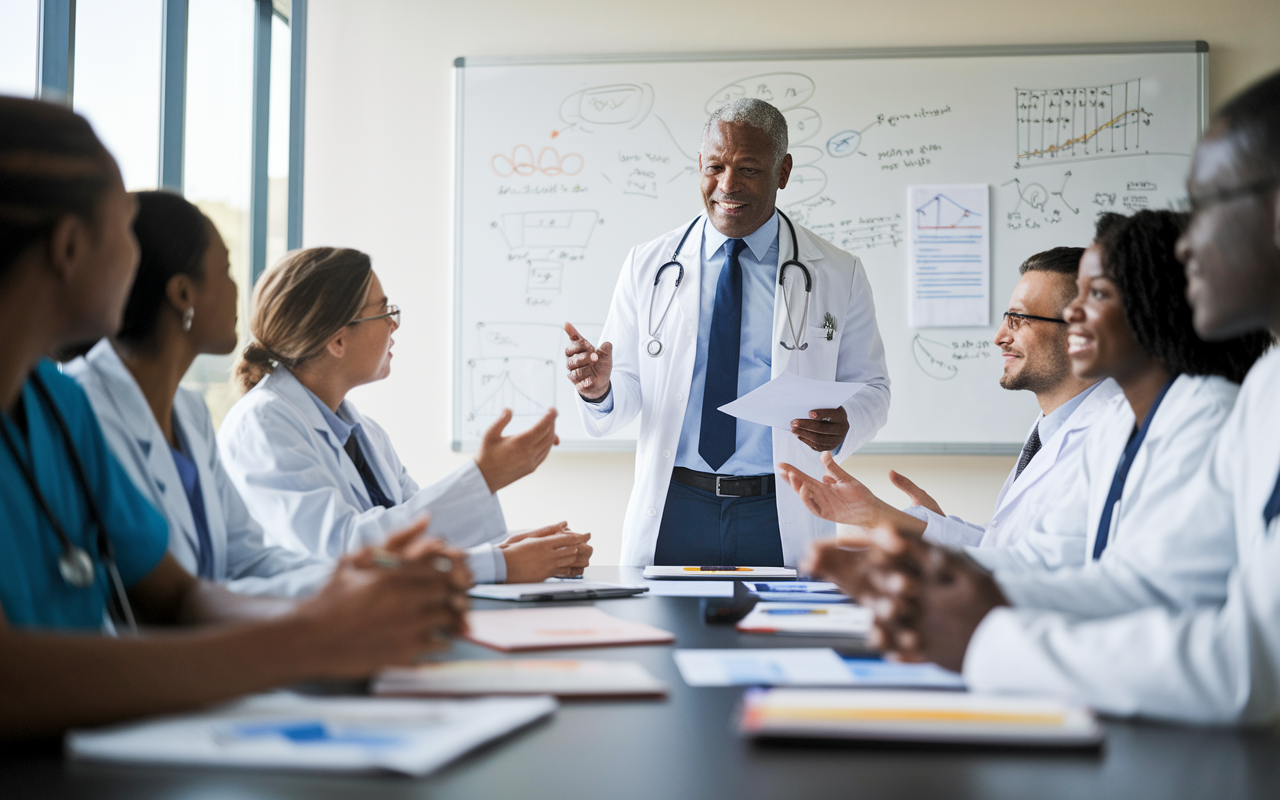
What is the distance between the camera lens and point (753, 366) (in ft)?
8.50

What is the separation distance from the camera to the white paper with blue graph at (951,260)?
3514mm

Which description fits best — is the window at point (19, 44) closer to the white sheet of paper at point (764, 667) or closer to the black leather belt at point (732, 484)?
the black leather belt at point (732, 484)

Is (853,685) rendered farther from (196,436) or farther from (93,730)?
(196,436)

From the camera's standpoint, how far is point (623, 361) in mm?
2732

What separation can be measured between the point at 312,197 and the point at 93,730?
10.8 ft

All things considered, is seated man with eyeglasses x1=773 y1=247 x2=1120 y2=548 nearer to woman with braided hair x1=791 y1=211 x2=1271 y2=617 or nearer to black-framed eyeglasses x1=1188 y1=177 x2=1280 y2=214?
woman with braided hair x1=791 y1=211 x2=1271 y2=617

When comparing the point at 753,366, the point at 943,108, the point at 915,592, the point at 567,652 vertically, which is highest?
the point at 943,108

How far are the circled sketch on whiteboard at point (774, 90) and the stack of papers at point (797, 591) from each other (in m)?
2.26

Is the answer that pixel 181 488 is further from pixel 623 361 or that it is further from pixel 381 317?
pixel 623 361

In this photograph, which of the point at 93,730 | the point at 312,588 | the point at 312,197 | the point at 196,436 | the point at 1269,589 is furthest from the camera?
the point at 312,197

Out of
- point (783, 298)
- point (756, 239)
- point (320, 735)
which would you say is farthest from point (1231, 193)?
point (756, 239)

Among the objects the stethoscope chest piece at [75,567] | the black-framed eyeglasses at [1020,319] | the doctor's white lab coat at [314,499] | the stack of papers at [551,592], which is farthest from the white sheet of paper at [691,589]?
the black-framed eyeglasses at [1020,319]

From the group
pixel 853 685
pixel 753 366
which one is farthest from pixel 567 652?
pixel 753 366

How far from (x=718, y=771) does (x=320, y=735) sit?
0.31 m
